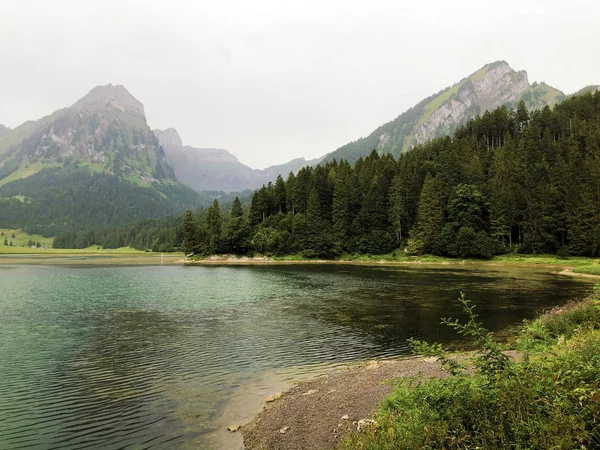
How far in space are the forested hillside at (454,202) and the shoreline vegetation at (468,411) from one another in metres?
112

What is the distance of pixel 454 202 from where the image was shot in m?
126

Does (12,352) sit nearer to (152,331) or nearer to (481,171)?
(152,331)

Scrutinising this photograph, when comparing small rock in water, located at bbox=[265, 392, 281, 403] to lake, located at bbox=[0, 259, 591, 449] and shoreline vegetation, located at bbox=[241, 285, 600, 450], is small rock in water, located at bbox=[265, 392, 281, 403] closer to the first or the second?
lake, located at bbox=[0, 259, 591, 449]

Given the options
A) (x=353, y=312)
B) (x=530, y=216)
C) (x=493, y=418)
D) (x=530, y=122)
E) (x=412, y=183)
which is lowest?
(x=353, y=312)

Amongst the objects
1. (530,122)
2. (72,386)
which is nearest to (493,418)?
(72,386)

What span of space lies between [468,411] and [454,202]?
12709cm

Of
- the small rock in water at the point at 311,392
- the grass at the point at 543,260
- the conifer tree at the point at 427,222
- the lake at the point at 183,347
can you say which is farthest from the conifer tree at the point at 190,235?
the small rock in water at the point at 311,392

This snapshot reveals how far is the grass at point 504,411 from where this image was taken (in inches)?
295

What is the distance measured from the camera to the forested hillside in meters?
113

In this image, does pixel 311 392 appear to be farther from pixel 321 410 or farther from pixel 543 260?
pixel 543 260

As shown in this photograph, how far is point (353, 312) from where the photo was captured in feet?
131

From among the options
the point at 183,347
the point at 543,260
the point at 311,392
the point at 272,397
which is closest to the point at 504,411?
the point at 311,392

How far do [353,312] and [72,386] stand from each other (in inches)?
1083

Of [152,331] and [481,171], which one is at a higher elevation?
[481,171]
